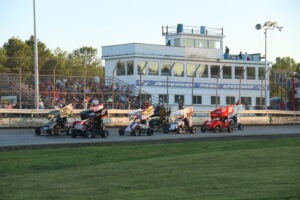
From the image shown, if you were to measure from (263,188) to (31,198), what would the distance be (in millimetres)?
→ 3961

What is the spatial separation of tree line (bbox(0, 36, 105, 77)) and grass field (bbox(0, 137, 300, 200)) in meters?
20.6

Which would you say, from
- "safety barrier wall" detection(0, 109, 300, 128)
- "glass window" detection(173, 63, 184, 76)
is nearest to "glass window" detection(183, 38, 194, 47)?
"glass window" detection(173, 63, 184, 76)

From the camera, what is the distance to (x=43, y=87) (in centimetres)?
4200

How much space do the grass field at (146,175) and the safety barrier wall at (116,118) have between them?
48.4 ft

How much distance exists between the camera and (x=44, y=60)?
54906mm

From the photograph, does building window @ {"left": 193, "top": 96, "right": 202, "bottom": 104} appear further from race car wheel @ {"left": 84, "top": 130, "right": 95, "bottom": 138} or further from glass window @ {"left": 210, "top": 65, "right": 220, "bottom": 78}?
race car wheel @ {"left": 84, "top": 130, "right": 95, "bottom": 138}

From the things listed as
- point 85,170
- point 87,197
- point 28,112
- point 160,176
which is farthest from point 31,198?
point 28,112

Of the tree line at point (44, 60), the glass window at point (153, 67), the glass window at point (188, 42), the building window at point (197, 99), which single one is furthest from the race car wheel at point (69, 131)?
the glass window at point (188, 42)

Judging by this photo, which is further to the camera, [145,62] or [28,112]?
[145,62]

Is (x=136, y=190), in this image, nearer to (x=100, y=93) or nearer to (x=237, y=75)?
(x=100, y=93)

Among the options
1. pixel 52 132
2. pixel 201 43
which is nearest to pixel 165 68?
pixel 201 43

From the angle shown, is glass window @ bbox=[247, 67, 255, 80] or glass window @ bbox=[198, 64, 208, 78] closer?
glass window @ bbox=[198, 64, 208, 78]

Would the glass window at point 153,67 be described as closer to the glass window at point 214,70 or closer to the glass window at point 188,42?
the glass window at point 188,42

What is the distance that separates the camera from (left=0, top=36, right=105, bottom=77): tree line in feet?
165
